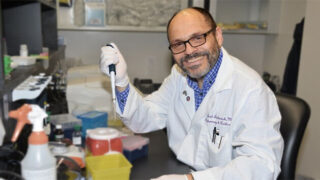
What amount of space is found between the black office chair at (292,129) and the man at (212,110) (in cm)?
17

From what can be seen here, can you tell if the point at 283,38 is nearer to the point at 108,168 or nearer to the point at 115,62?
the point at 115,62

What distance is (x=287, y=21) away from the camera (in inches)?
112

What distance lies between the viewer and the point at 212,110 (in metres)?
1.25

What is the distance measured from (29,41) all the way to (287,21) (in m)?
2.16

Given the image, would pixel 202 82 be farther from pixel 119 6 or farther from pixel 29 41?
Answer: pixel 119 6

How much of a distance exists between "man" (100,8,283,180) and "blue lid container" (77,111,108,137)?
7.0 inches

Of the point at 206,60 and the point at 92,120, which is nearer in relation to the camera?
the point at 206,60

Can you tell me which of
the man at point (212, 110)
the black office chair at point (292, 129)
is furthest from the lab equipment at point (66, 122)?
the black office chair at point (292, 129)

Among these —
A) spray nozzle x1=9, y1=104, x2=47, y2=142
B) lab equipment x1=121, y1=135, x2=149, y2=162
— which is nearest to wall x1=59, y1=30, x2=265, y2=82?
lab equipment x1=121, y1=135, x2=149, y2=162

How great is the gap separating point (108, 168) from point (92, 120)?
58 centimetres

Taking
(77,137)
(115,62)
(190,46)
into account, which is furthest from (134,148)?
(190,46)

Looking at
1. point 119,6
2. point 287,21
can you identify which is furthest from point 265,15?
point 119,6

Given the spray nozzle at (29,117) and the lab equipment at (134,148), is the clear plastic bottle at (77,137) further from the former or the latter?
the spray nozzle at (29,117)

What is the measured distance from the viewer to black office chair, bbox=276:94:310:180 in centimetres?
130
